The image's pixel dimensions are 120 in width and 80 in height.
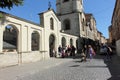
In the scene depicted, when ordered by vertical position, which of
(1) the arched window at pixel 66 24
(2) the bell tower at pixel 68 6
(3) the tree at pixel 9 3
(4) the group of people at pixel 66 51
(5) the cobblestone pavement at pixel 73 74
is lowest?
(5) the cobblestone pavement at pixel 73 74

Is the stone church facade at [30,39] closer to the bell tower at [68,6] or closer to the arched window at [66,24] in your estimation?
the arched window at [66,24]

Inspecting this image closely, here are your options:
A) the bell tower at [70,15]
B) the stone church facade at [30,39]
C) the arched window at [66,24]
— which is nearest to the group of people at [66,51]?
the stone church facade at [30,39]

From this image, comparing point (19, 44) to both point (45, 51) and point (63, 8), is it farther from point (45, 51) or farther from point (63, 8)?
point (63, 8)

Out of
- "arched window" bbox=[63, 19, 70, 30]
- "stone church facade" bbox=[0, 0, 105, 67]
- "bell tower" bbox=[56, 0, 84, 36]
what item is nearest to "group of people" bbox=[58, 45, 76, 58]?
"stone church facade" bbox=[0, 0, 105, 67]

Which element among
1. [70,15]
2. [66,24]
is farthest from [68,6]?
[66,24]

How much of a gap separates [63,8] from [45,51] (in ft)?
75.3

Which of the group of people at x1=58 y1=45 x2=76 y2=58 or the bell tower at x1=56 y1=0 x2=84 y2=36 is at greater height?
the bell tower at x1=56 y1=0 x2=84 y2=36

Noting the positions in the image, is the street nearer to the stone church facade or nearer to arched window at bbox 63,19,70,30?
the stone church facade

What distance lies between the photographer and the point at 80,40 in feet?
116

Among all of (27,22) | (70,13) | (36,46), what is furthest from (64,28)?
(27,22)

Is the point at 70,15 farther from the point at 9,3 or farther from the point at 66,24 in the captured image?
the point at 9,3

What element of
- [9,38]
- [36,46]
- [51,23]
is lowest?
[36,46]

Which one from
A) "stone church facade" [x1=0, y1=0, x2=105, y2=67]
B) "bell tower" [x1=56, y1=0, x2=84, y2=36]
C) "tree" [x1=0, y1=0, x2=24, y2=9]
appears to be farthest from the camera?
"bell tower" [x1=56, y1=0, x2=84, y2=36]

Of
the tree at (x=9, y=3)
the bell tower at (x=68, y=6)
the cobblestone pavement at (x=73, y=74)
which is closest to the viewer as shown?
the cobblestone pavement at (x=73, y=74)
